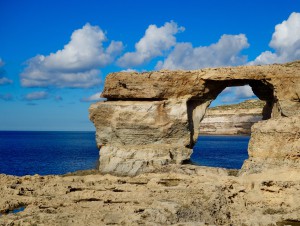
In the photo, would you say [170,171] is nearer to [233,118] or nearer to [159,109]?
[159,109]

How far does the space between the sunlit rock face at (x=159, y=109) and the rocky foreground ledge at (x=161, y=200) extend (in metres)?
5.14

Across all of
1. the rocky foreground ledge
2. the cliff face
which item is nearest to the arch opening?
the cliff face

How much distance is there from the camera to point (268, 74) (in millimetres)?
24562

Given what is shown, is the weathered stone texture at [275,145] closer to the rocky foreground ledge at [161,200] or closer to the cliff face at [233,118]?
the rocky foreground ledge at [161,200]

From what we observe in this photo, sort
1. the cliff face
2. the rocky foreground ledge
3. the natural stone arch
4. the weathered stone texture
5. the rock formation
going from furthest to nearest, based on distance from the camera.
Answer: the cliff face < the natural stone arch < the weathered stone texture < the rock formation < the rocky foreground ledge

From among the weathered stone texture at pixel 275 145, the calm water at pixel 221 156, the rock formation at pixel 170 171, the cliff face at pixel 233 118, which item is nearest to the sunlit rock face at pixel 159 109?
the rock formation at pixel 170 171

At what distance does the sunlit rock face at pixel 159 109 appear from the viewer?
24766 mm

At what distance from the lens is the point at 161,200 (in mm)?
14336

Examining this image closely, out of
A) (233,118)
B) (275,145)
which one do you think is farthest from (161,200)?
(233,118)

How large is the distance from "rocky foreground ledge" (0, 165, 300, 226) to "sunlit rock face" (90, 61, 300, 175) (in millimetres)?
5139

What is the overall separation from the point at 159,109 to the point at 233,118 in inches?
2433

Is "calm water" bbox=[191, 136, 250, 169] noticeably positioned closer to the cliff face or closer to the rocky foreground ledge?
the cliff face

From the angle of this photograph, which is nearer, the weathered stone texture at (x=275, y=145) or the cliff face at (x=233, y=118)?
the weathered stone texture at (x=275, y=145)

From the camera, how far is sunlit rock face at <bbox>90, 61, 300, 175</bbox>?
2477 cm
